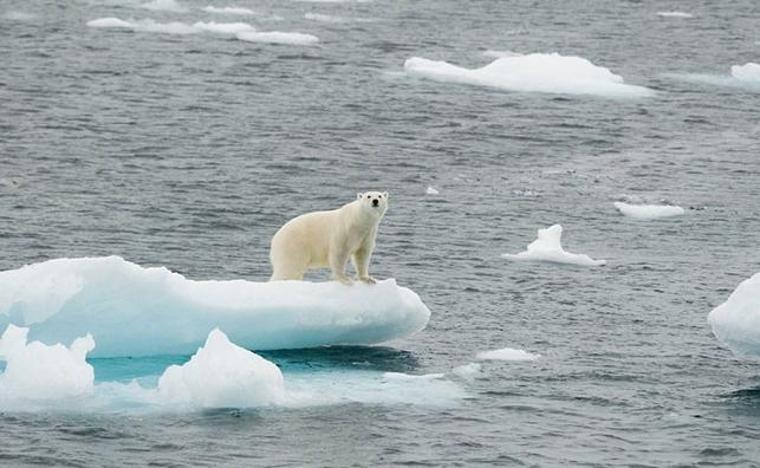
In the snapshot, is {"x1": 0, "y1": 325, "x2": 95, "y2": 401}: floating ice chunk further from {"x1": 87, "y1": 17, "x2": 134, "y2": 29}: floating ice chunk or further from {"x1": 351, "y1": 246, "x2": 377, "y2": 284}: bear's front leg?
{"x1": 87, "y1": 17, "x2": 134, "y2": 29}: floating ice chunk

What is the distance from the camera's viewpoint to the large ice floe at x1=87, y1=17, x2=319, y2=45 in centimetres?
5094

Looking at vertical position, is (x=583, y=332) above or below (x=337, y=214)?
below

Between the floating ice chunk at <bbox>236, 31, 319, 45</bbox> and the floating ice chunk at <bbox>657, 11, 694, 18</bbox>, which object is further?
the floating ice chunk at <bbox>657, 11, 694, 18</bbox>

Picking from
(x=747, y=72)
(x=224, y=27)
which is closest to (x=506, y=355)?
(x=747, y=72)

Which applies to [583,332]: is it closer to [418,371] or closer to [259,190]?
[418,371]

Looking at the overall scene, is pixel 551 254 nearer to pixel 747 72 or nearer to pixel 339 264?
pixel 339 264

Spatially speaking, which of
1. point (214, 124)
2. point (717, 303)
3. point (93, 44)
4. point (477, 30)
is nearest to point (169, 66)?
point (93, 44)

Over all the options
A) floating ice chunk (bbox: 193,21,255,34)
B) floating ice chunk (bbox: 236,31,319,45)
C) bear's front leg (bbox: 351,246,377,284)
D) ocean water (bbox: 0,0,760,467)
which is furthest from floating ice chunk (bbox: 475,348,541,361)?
floating ice chunk (bbox: 193,21,255,34)

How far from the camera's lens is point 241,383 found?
19281mm

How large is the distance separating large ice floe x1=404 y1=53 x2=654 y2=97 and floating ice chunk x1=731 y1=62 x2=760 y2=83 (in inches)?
130

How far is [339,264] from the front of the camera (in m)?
21.8

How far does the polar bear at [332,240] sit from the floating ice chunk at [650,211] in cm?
1064

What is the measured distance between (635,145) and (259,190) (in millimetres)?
9573

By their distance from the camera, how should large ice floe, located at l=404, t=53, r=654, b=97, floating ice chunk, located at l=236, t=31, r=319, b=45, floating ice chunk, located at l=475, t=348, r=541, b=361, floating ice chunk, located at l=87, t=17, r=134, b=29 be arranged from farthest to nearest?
floating ice chunk, located at l=87, t=17, r=134, b=29
floating ice chunk, located at l=236, t=31, r=319, b=45
large ice floe, located at l=404, t=53, r=654, b=97
floating ice chunk, located at l=475, t=348, r=541, b=361
